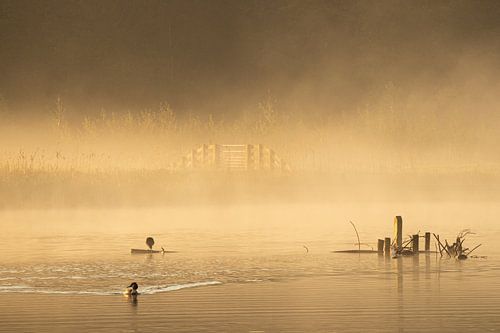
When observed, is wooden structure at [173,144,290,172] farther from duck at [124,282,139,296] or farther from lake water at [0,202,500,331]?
duck at [124,282,139,296]

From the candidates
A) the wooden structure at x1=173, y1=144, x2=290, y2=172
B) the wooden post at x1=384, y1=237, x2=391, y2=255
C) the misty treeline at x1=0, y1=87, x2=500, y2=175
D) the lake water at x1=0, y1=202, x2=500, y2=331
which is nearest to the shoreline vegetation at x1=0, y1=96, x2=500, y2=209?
the misty treeline at x1=0, y1=87, x2=500, y2=175

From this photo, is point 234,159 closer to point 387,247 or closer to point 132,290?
point 387,247

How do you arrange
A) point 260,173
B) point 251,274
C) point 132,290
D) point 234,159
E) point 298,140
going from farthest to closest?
point 298,140
point 234,159
point 260,173
point 251,274
point 132,290

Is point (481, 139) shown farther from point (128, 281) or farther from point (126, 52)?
point (128, 281)

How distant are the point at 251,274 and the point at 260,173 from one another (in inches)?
1445

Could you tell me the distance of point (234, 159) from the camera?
2625 inches

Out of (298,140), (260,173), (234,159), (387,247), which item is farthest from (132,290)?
(298,140)

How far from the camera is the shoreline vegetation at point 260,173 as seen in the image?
56.6 meters

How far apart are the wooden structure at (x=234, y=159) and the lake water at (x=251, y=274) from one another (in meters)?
18.0

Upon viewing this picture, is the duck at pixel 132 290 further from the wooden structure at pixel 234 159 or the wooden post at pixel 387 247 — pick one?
the wooden structure at pixel 234 159

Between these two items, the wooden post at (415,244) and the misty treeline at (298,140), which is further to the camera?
the misty treeline at (298,140)

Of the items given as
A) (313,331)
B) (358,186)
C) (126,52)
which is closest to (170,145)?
(358,186)

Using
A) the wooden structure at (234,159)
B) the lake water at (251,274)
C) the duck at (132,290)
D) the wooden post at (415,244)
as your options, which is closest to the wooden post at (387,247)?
the lake water at (251,274)

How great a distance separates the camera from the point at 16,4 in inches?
4628
